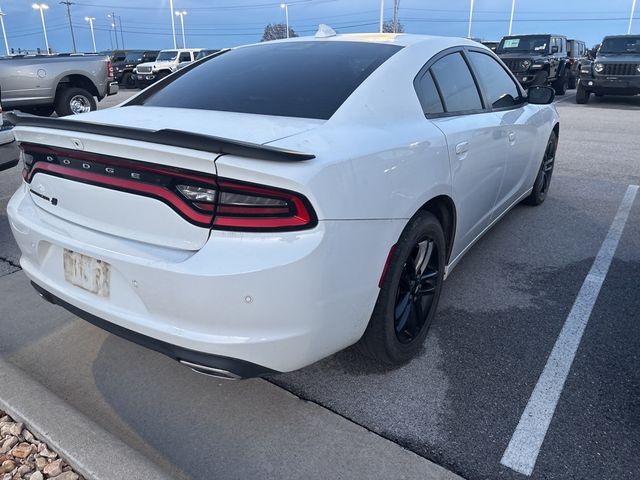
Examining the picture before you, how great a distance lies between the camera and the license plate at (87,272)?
7.11 ft

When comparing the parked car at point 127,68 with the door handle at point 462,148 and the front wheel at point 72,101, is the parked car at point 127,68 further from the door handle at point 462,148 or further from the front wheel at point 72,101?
the door handle at point 462,148

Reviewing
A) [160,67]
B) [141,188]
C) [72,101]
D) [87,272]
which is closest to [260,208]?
[141,188]

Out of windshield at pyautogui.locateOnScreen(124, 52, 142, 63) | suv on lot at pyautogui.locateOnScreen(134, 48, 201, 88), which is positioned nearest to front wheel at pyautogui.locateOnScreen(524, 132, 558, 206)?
suv on lot at pyautogui.locateOnScreen(134, 48, 201, 88)

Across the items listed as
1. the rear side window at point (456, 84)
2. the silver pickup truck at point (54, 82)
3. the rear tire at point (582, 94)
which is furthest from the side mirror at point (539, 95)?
the rear tire at point (582, 94)

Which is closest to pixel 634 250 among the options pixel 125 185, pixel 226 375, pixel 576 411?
pixel 576 411

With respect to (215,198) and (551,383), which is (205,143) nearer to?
(215,198)

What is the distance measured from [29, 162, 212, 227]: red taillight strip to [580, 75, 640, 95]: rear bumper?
51.9ft

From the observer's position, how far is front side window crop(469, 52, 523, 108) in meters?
3.67

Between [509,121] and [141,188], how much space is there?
2776 millimetres

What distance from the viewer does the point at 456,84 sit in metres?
3.23

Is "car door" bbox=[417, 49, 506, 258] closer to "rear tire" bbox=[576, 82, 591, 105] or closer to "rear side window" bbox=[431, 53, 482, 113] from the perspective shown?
"rear side window" bbox=[431, 53, 482, 113]

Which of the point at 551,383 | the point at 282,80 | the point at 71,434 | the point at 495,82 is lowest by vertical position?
the point at 551,383

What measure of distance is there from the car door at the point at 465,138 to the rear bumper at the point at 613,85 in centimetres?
1340

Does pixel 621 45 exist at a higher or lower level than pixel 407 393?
higher
